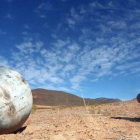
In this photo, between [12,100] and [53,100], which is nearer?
[12,100]

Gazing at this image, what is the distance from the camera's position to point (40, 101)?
5659 cm

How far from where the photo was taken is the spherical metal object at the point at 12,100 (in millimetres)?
5996

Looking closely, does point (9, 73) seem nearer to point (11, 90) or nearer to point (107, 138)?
point (11, 90)

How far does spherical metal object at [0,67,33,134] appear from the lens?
5996 millimetres

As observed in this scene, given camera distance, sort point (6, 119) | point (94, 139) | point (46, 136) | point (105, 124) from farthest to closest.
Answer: point (105, 124)
point (6, 119)
point (46, 136)
point (94, 139)

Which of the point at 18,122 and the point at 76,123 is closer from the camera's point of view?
the point at 18,122

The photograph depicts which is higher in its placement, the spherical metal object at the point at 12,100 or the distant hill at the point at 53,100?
the distant hill at the point at 53,100

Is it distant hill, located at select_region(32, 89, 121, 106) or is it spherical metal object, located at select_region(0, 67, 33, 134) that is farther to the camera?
distant hill, located at select_region(32, 89, 121, 106)

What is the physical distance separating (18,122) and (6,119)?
1.61ft

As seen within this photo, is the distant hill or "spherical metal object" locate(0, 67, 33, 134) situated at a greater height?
the distant hill

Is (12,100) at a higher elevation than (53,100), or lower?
lower

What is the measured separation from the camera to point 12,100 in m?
6.09

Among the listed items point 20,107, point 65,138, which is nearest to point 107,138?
point 65,138

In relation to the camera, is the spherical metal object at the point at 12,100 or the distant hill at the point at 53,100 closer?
the spherical metal object at the point at 12,100
